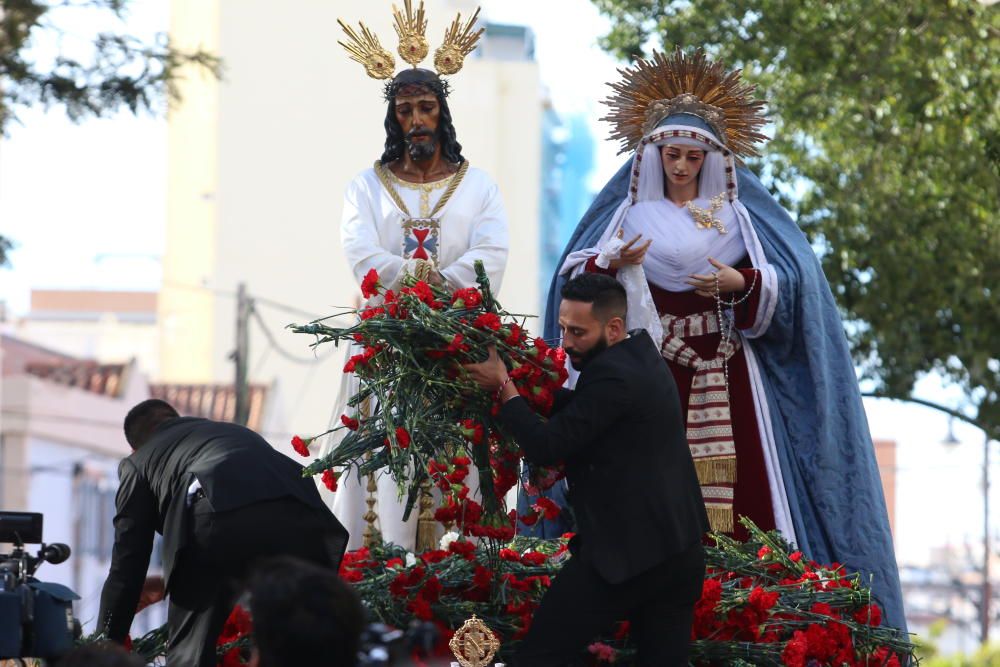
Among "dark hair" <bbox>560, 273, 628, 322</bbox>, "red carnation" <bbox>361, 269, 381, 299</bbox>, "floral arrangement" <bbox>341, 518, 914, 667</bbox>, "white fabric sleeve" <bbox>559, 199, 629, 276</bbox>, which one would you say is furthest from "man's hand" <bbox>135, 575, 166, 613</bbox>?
"dark hair" <bbox>560, 273, 628, 322</bbox>

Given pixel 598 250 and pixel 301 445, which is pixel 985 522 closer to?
pixel 598 250

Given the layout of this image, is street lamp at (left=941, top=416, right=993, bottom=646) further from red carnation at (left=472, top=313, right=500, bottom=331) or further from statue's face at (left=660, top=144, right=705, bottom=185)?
red carnation at (left=472, top=313, right=500, bottom=331)

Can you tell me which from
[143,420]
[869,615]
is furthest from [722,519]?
[143,420]

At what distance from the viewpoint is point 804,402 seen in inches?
323

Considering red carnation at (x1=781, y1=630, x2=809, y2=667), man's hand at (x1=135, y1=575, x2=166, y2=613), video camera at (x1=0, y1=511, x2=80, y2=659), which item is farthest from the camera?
man's hand at (x1=135, y1=575, x2=166, y2=613)

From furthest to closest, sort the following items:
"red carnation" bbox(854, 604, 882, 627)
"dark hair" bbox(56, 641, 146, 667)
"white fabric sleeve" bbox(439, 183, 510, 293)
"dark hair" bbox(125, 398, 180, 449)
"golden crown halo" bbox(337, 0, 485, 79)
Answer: "golden crown halo" bbox(337, 0, 485, 79) → "white fabric sleeve" bbox(439, 183, 510, 293) → "red carnation" bbox(854, 604, 882, 627) → "dark hair" bbox(125, 398, 180, 449) → "dark hair" bbox(56, 641, 146, 667)

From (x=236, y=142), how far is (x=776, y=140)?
25217 mm

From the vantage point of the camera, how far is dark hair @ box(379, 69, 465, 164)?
833 centimetres

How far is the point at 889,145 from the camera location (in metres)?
13.2

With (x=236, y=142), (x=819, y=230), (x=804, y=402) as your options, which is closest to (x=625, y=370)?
(x=804, y=402)

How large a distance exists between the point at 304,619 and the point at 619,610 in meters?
1.91

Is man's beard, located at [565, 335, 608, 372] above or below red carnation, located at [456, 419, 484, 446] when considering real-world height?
above

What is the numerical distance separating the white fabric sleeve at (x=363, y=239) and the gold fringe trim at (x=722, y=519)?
5.59 feet

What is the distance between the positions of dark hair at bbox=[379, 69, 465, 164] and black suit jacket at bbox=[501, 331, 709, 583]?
8.68ft
